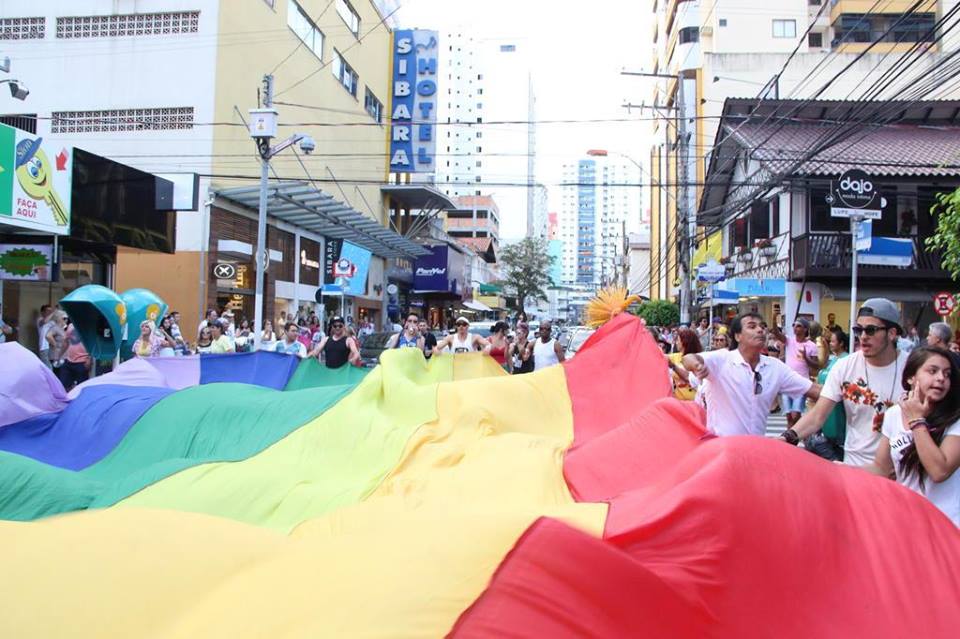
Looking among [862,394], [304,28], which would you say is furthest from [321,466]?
[304,28]

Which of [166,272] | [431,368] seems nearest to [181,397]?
[431,368]

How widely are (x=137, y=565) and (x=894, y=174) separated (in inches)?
971

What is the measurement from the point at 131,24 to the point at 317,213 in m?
8.00

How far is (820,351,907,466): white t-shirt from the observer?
4145mm

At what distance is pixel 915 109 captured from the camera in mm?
25953

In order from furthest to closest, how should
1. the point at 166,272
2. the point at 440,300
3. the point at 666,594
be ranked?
the point at 440,300, the point at 166,272, the point at 666,594

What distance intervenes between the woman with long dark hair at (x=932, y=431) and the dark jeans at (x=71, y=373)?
39.2 ft

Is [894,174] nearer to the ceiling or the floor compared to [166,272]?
nearer to the ceiling

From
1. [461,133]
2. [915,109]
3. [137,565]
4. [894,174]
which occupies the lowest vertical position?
[137,565]

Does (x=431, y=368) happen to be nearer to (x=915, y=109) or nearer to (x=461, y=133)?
(x=915, y=109)

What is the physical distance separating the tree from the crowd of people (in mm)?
60054

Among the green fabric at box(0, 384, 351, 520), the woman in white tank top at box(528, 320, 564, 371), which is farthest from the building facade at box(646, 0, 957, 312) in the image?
→ the green fabric at box(0, 384, 351, 520)

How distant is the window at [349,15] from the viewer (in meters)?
33.6

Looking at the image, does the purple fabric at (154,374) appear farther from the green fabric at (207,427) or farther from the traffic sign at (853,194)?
the traffic sign at (853,194)
